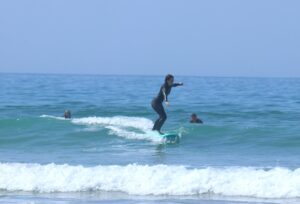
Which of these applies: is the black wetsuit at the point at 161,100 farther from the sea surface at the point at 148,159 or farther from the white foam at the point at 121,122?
Result: the white foam at the point at 121,122

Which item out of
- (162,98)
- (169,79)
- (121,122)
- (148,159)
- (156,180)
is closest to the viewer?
(156,180)

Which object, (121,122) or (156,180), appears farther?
(121,122)

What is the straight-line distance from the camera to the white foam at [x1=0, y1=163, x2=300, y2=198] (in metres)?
11.6

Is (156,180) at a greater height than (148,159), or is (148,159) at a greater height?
(148,159)

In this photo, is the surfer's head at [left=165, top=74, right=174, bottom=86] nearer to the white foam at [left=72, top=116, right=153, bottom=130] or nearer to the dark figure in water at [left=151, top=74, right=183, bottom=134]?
the dark figure in water at [left=151, top=74, right=183, bottom=134]

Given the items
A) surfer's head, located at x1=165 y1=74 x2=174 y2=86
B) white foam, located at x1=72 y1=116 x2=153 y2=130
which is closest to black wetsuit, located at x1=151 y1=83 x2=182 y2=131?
surfer's head, located at x1=165 y1=74 x2=174 y2=86

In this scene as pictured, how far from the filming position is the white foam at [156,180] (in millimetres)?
11609

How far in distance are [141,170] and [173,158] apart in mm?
3121

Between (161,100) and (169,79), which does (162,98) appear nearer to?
(161,100)

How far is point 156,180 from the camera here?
1203 centimetres

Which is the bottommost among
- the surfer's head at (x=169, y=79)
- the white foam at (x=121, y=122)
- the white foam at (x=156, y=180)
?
the white foam at (x=156, y=180)

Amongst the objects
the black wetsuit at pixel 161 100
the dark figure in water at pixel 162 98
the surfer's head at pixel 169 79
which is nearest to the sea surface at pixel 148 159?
the dark figure in water at pixel 162 98

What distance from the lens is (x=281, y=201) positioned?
35.8 feet

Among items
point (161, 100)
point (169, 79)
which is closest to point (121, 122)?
point (161, 100)
